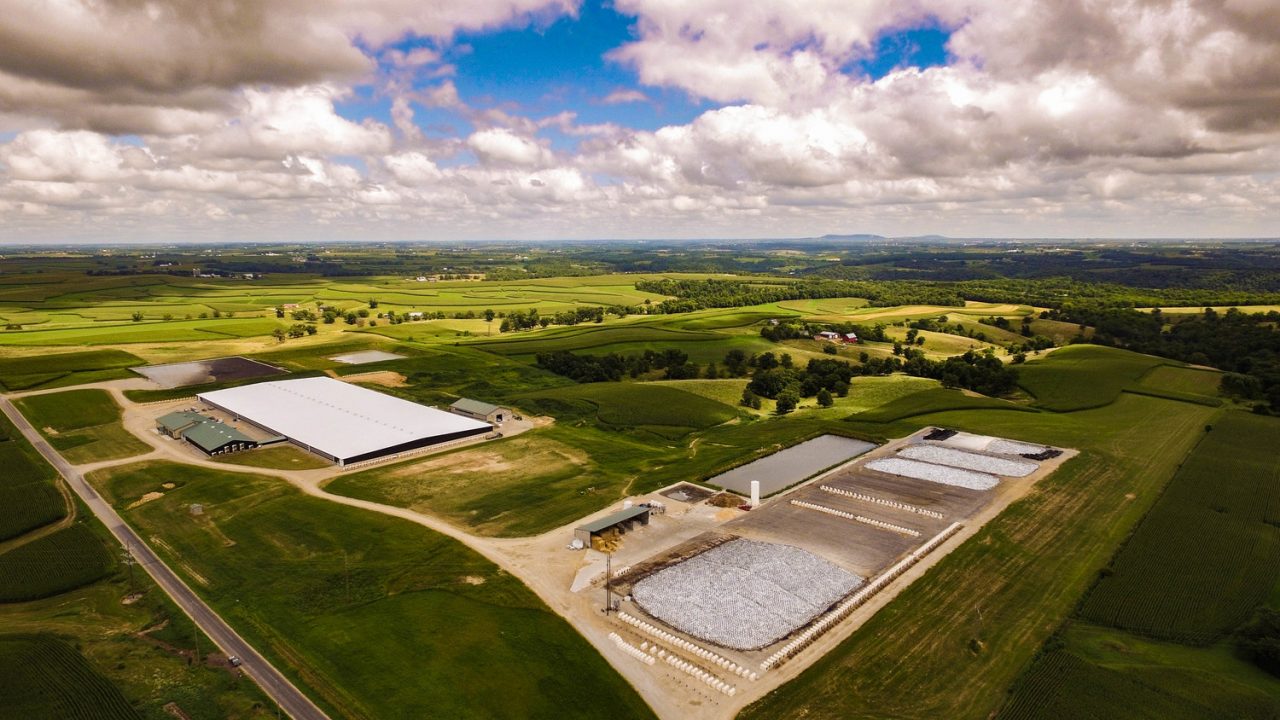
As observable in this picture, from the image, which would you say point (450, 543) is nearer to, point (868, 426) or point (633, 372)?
point (868, 426)

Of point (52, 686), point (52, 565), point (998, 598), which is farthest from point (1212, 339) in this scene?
point (52, 565)

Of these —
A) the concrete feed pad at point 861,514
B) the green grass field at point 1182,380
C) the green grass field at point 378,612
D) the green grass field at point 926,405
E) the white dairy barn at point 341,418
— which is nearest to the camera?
the green grass field at point 378,612

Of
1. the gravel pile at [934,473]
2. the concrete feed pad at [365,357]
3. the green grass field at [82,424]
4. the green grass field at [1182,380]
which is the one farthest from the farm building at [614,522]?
the green grass field at [1182,380]

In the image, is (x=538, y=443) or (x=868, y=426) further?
(x=868, y=426)

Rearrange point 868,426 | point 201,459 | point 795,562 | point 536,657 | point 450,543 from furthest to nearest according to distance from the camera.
A: point 868,426 → point 201,459 → point 450,543 → point 795,562 → point 536,657

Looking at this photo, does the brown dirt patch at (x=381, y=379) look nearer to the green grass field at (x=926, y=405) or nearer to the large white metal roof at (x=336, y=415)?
the large white metal roof at (x=336, y=415)

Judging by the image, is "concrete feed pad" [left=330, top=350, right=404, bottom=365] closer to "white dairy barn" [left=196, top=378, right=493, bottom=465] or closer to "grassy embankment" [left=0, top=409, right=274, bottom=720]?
"white dairy barn" [left=196, top=378, right=493, bottom=465]

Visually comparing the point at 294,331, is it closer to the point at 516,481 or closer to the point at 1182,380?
the point at 516,481

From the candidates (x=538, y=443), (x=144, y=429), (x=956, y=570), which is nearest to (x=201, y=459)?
(x=144, y=429)
